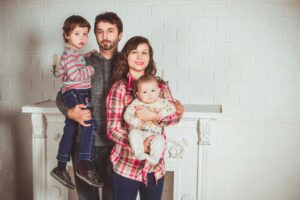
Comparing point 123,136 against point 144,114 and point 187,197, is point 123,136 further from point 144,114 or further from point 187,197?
point 187,197

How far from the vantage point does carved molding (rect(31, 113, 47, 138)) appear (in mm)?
3033

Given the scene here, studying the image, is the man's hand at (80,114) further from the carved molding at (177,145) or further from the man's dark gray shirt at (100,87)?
the carved molding at (177,145)

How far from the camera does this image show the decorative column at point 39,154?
3.05 metres

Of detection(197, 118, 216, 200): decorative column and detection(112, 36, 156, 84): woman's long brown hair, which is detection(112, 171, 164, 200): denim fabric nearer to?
detection(112, 36, 156, 84): woman's long brown hair

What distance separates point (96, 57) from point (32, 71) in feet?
4.34

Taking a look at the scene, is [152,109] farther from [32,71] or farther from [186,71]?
[32,71]

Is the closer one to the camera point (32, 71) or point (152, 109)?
point (152, 109)

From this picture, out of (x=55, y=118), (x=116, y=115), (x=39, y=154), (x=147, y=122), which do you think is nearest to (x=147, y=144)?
(x=147, y=122)

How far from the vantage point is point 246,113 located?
333 centimetres

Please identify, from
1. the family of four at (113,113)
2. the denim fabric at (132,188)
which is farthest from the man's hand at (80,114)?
the denim fabric at (132,188)

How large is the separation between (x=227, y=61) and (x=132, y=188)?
1603 millimetres

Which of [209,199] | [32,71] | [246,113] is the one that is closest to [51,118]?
[32,71]

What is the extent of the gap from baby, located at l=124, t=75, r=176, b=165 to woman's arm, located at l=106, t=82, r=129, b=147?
0.19 feet

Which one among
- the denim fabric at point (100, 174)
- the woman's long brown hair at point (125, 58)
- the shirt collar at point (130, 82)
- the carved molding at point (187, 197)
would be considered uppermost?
the woman's long brown hair at point (125, 58)
